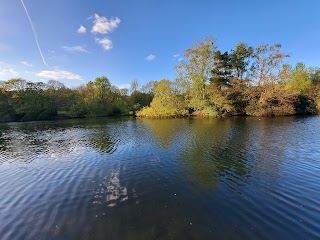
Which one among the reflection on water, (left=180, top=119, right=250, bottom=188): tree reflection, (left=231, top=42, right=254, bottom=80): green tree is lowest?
the reflection on water

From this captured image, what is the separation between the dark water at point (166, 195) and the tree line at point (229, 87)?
2930cm

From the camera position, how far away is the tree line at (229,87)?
39281mm

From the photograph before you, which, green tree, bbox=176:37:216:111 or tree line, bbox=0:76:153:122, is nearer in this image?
green tree, bbox=176:37:216:111

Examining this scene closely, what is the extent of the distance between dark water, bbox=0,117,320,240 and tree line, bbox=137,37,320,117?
29302 mm

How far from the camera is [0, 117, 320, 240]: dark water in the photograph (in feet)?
17.3

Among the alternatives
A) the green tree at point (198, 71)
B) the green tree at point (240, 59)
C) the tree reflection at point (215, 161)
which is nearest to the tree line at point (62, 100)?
the green tree at point (198, 71)

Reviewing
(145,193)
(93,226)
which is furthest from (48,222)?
(145,193)

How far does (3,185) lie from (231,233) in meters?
10.9

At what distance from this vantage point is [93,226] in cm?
552

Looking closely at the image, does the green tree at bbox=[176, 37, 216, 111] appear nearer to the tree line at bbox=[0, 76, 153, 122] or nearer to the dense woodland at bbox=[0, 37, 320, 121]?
the dense woodland at bbox=[0, 37, 320, 121]

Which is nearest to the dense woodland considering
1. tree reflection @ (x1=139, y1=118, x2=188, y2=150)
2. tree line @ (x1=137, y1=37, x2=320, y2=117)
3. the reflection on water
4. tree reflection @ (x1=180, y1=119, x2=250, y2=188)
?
tree line @ (x1=137, y1=37, x2=320, y2=117)

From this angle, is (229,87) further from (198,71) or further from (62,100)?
(62,100)

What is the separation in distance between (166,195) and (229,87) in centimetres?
4056

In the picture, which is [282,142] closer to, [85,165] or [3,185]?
[85,165]
